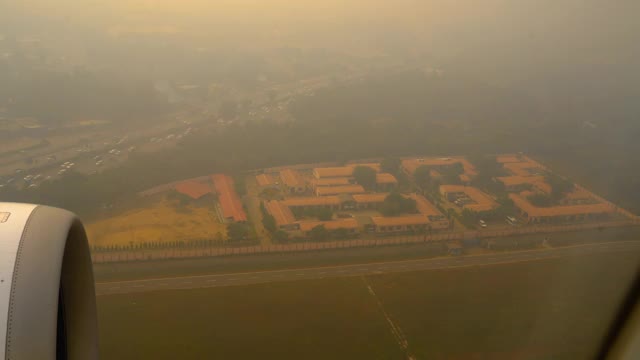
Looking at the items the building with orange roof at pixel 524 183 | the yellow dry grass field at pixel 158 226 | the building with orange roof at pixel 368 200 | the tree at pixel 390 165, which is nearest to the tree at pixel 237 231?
the yellow dry grass field at pixel 158 226

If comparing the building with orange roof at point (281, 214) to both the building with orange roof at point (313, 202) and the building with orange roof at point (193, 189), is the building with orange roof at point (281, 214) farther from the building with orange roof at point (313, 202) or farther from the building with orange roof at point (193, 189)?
the building with orange roof at point (193, 189)

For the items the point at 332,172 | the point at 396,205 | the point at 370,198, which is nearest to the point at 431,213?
the point at 396,205

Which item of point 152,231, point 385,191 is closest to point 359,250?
point 385,191

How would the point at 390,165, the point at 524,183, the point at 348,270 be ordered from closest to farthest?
the point at 348,270, the point at 524,183, the point at 390,165

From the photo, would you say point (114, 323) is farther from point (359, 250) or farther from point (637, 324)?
point (637, 324)

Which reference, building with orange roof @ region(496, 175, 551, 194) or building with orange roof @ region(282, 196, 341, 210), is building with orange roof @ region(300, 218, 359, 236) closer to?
building with orange roof @ region(282, 196, 341, 210)

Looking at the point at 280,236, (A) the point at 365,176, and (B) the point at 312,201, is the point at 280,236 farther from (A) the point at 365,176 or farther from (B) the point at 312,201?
(A) the point at 365,176
